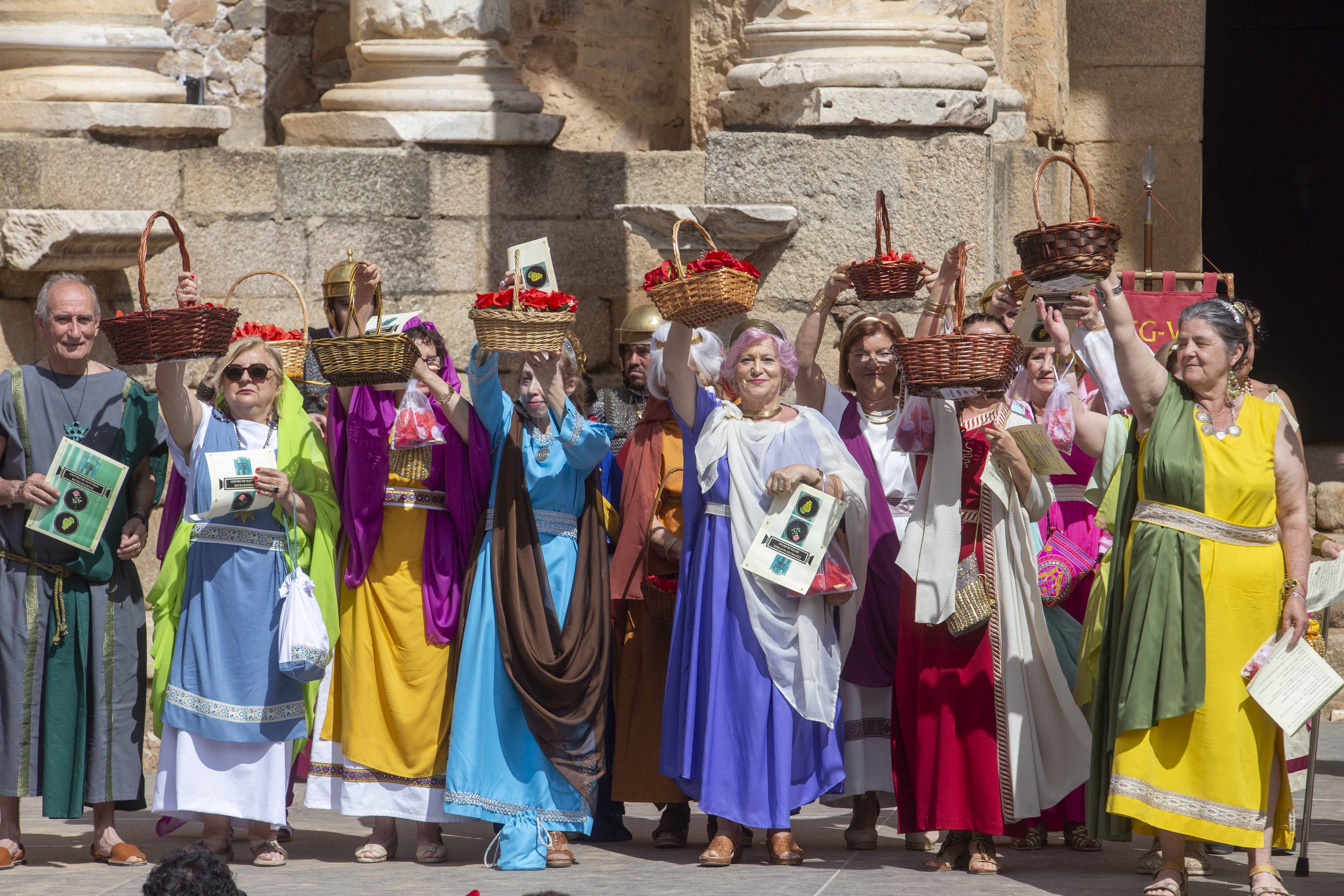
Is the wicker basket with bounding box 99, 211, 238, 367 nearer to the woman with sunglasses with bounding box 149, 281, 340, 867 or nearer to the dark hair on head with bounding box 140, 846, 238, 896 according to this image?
the woman with sunglasses with bounding box 149, 281, 340, 867

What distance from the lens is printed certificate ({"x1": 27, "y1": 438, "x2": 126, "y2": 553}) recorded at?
5.41 metres

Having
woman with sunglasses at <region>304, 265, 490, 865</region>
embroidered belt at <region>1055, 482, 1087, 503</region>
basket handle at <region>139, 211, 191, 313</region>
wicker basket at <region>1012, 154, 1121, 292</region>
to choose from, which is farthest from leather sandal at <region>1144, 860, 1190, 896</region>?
basket handle at <region>139, 211, 191, 313</region>

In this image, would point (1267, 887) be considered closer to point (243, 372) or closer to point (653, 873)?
point (653, 873)

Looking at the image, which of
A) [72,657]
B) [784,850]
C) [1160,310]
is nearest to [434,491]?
[72,657]

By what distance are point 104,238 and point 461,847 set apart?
2.91 m

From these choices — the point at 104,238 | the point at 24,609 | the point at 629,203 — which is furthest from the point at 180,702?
the point at 629,203

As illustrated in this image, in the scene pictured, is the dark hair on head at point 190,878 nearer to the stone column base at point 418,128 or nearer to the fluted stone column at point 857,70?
the fluted stone column at point 857,70

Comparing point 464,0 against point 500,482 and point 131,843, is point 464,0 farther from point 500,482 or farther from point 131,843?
point 131,843

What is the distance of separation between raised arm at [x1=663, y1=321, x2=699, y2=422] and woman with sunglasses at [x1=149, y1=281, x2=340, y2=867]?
120 cm

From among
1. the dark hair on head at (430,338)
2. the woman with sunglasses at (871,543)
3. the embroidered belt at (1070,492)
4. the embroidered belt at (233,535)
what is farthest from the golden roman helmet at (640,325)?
the embroidered belt at (233,535)

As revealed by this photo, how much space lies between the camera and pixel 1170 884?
192 inches

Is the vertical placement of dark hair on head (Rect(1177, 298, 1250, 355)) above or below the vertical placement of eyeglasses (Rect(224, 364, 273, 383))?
above

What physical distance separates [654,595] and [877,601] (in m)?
0.72

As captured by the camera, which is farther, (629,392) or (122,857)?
(629,392)
